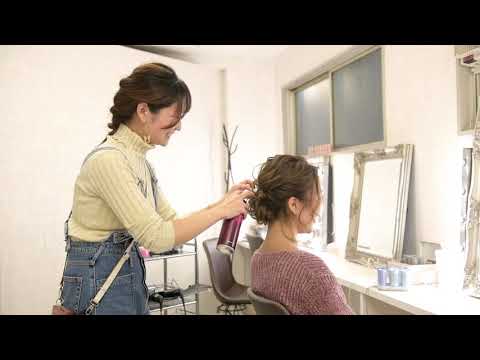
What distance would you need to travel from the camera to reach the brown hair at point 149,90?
1.14m

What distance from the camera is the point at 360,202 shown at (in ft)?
8.72

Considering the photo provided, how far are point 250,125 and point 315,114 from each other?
2.31 feet

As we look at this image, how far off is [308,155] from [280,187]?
7.34ft

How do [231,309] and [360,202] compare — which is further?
[231,309]

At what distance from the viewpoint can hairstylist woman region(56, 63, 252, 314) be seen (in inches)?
41.5

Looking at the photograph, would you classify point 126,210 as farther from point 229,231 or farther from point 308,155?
point 308,155

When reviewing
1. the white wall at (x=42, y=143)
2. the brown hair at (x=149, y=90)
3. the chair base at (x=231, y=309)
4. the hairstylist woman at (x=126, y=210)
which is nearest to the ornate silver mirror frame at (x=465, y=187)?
the hairstylist woman at (x=126, y=210)

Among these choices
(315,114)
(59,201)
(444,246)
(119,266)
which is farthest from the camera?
(315,114)

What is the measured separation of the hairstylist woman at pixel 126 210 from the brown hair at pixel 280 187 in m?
0.22

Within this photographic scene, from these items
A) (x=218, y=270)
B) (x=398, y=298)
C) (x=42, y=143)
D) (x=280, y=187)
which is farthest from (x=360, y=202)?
(x=42, y=143)

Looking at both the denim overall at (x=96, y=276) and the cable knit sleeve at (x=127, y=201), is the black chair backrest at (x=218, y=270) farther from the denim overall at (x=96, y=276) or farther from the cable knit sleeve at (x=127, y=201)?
the cable knit sleeve at (x=127, y=201)

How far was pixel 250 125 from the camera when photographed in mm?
4172
